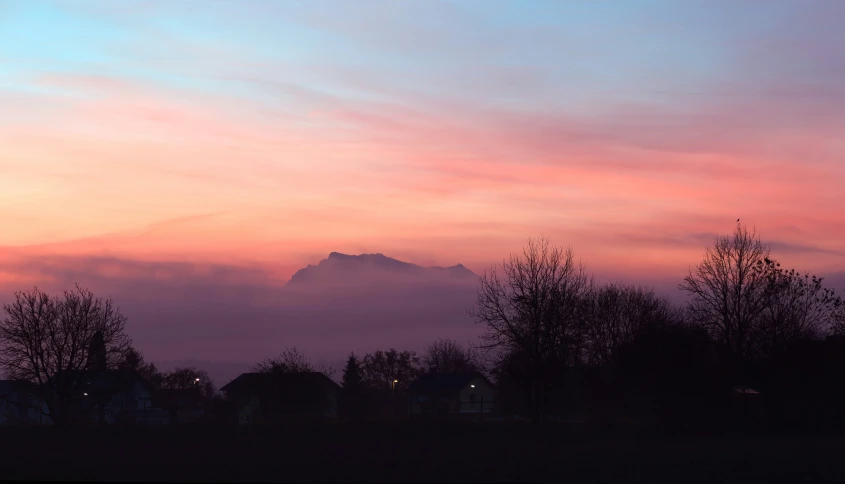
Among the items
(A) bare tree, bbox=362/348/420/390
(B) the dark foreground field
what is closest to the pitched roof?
(A) bare tree, bbox=362/348/420/390

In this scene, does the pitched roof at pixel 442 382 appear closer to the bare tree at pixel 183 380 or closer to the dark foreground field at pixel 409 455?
the bare tree at pixel 183 380

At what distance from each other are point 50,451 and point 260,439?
25.0ft

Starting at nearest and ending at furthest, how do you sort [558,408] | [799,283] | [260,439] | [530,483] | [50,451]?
[530,483], [50,451], [260,439], [558,408], [799,283]

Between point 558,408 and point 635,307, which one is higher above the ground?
point 635,307

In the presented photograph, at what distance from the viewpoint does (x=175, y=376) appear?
277 ft

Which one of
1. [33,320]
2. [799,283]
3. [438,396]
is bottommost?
[438,396]

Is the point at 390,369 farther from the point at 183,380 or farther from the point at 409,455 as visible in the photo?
the point at 409,455

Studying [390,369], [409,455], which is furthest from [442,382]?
[409,455]

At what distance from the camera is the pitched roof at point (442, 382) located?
3784 inches

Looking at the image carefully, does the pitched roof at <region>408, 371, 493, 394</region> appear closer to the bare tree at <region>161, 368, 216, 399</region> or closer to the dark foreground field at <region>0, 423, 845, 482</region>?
the bare tree at <region>161, 368, 216, 399</region>

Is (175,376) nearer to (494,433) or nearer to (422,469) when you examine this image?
(494,433)

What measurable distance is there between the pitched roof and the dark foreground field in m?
55.5

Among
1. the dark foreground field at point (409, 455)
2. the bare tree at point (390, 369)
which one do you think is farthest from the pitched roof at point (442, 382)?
the dark foreground field at point (409, 455)

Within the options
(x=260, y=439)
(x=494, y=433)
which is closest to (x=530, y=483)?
(x=260, y=439)
